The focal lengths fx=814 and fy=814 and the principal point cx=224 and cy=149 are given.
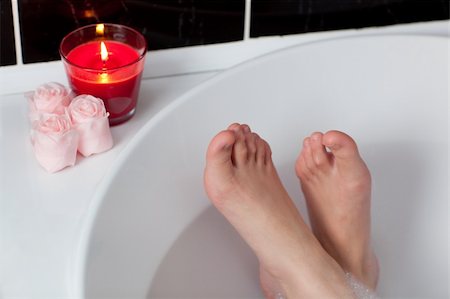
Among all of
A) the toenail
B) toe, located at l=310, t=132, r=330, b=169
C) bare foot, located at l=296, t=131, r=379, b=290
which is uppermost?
the toenail

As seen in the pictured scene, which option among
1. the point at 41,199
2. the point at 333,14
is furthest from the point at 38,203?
the point at 333,14

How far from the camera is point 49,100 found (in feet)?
3.75

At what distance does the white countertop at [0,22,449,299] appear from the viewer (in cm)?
99

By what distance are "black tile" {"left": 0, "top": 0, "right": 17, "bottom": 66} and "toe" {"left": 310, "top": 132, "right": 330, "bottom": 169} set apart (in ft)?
1.55

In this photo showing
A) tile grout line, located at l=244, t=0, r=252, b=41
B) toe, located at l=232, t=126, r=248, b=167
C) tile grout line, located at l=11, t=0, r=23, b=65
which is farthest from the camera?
tile grout line, located at l=244, t=0, r=252, b=41

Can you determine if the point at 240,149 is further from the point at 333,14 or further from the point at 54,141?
the point at 333,14

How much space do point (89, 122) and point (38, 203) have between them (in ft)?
0.43

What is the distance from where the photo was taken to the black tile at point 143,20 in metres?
1.22

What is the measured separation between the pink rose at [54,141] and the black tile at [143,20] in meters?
0.17

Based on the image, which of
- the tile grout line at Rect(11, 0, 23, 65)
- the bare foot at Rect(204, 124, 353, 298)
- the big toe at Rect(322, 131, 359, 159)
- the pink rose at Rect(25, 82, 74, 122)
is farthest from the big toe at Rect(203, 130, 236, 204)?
the tile grout line at Rect(11, 0, 23, 65)

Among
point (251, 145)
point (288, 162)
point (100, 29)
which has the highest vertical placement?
point (100, 29)

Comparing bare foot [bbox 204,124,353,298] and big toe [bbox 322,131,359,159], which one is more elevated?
big toe [bbox 322,131,359,159]

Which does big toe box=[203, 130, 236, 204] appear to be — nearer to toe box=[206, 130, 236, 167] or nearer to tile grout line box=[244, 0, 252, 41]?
toe box=[206, 130, 236, 167]

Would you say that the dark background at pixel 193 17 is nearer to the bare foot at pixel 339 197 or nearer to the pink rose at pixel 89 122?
the pink rose at pixel 89 122
